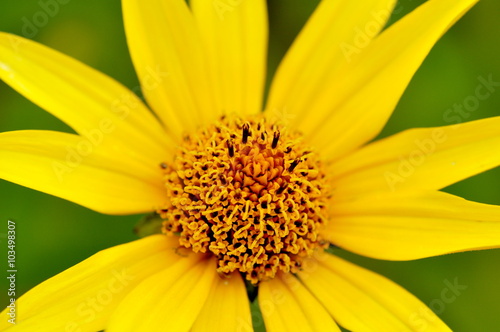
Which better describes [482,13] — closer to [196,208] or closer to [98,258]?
[196,208]

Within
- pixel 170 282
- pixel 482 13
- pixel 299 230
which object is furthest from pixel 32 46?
pixel 482 13

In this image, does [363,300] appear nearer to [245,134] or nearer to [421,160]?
[421,160]
